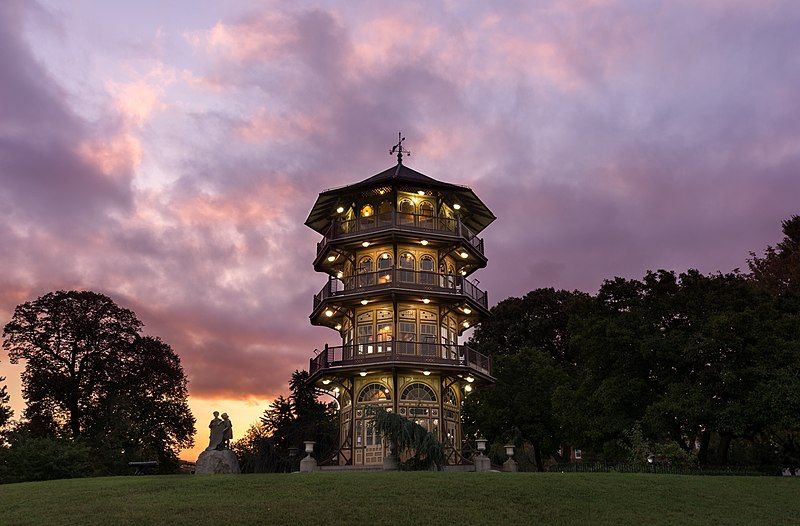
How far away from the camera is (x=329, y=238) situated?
1540 inches

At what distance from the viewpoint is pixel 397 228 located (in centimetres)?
3706

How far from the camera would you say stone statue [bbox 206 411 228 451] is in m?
28.2

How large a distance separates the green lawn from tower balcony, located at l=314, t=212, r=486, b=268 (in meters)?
15.9

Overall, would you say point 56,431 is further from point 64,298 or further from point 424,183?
point 424,183

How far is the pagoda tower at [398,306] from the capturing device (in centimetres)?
3575

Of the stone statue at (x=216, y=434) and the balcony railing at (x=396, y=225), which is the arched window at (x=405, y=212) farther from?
the stone statue at (x=216, y=434)

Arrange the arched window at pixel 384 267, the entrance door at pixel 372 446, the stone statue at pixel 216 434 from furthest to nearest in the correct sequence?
the arched window at pixel 384 267 < the entrance door at pixel 372 446 < the stone statue at pixel 216 434

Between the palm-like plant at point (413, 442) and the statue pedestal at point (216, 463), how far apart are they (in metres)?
6.18

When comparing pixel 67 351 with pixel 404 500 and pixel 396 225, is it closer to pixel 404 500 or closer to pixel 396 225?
pixel 396 225

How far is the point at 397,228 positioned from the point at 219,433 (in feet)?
45.7

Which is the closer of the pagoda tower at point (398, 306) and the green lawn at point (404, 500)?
the green lawn at point (404, 500)

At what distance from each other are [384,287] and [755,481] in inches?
713

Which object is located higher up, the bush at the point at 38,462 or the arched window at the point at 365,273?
the arched window at the point at 365,273

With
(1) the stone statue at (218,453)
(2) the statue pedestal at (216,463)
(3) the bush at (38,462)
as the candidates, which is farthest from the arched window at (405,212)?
(3) the bush at (38,462)
